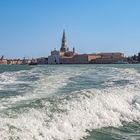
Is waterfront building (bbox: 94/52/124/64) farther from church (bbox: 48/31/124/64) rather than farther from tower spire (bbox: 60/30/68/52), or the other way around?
tower spire (bbox: 60/30/68/52)

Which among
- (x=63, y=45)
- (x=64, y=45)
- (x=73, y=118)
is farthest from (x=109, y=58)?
(x=73, y=118)

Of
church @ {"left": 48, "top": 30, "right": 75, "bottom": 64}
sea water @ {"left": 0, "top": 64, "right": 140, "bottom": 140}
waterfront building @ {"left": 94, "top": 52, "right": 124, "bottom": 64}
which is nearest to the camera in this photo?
sea water @ {"left": 0, "top": 64, "right": 140, "bottom": 140}

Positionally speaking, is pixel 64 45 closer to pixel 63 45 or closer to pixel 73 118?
pixel 63 45

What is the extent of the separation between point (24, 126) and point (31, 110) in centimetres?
171

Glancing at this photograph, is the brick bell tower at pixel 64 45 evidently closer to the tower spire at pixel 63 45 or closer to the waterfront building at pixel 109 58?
the tower spire at pixel 63 45

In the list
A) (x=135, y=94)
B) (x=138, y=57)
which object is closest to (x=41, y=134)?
A: (x=135, y=94)

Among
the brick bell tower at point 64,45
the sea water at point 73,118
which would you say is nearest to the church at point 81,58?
the brick bell tower at point 64,45

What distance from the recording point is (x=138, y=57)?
15962cm

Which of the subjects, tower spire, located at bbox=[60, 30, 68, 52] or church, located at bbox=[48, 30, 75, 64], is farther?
tower spire, located at bbox=[60, 30, 68, 52]

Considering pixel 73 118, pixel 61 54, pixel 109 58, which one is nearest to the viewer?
pixel 73 118

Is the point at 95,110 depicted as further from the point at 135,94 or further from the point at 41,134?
the point at 135,94

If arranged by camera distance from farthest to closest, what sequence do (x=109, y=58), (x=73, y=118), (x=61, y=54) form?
1. (x=61, y=54)
2. (x=109, y=58)
3. (x=73, y=118)

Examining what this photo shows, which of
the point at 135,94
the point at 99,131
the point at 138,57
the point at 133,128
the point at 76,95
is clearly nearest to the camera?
the point at 99,131

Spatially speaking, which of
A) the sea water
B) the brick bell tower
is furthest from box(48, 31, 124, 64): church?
the sea water
